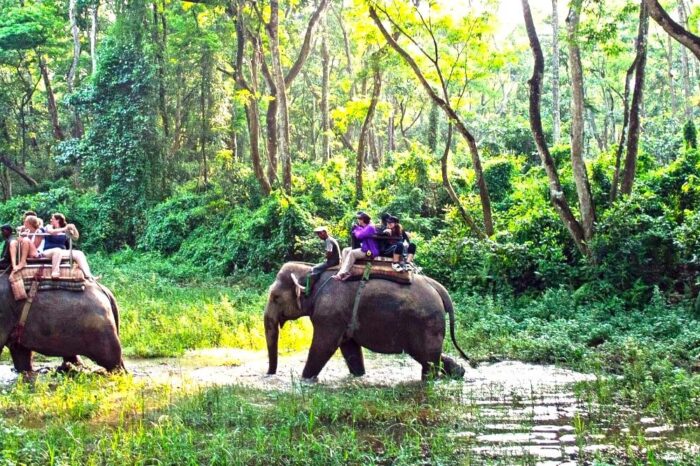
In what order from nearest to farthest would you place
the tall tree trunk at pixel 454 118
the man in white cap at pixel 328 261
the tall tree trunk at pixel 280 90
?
1. the man in white cap at pixel 328 261
2. the tall tree trunk at pixel 454 118
3. the tall tree trunk at pixel 280 90

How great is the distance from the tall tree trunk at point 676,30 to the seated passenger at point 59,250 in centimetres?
791

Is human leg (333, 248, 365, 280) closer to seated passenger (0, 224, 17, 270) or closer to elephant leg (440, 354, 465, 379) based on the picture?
elephant leg (440, 354, 465, 379)

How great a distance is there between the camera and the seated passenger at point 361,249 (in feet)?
31.3

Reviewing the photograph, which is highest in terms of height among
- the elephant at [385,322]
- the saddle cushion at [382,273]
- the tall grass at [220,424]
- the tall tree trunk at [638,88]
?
the tall tree trunk at [638,88]

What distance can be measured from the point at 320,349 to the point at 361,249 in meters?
1.33

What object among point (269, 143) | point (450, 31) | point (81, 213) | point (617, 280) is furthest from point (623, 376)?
point (81, 213)

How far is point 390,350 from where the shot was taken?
956 centimetres

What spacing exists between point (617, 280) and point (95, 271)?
15305 mm

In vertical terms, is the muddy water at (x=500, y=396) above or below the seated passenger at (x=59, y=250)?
below

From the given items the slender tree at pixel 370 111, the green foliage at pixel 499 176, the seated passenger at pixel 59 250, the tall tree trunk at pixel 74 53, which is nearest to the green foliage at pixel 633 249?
the slender tree at pixel 370 111

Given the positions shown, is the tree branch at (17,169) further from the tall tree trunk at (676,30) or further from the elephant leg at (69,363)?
the tall tree trunk at (676,30)

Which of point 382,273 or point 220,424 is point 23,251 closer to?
point 220,424

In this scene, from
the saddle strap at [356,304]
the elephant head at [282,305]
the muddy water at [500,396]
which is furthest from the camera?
the elephant head at [282,305]

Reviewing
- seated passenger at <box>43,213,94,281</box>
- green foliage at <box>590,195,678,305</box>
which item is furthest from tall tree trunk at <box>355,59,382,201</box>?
seated passenger at <box>43,213,94,281</box>
